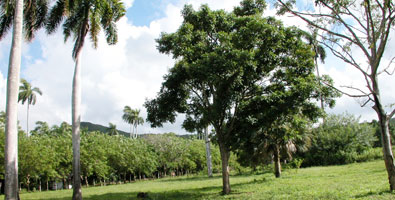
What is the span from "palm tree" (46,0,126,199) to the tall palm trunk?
13.2 ft

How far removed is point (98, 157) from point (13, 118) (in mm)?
28644

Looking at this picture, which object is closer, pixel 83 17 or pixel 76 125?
pixel 76 125

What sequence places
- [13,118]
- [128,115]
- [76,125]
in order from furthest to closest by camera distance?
[128,115] → [76,125] → [13,118]

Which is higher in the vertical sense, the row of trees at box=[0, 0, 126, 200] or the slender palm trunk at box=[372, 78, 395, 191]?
the row of trees at box=[0, 0, 126, 200]

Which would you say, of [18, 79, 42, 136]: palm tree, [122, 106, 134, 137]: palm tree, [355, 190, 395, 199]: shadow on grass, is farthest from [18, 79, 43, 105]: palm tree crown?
[355, 190, 395, 199]: shadow on grass

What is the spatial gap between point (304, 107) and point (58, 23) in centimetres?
1512

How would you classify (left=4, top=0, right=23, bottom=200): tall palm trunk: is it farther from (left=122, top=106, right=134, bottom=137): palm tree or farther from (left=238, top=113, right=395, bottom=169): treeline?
(left=122, top=106, right=134, bottom=137): palm tree

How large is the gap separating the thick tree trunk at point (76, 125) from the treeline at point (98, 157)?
35.1 ft

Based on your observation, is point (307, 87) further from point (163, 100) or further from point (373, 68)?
point (163, 100)

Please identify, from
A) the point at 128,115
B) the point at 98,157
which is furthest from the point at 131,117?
the point at 98,157

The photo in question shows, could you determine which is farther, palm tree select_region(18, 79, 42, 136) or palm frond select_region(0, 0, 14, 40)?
palm tree select_region(18, 79, 42, 136)

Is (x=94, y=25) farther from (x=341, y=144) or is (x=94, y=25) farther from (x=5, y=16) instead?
(x=341, y=144)

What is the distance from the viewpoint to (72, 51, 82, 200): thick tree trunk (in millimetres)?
14328

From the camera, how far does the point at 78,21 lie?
55.3 feet
